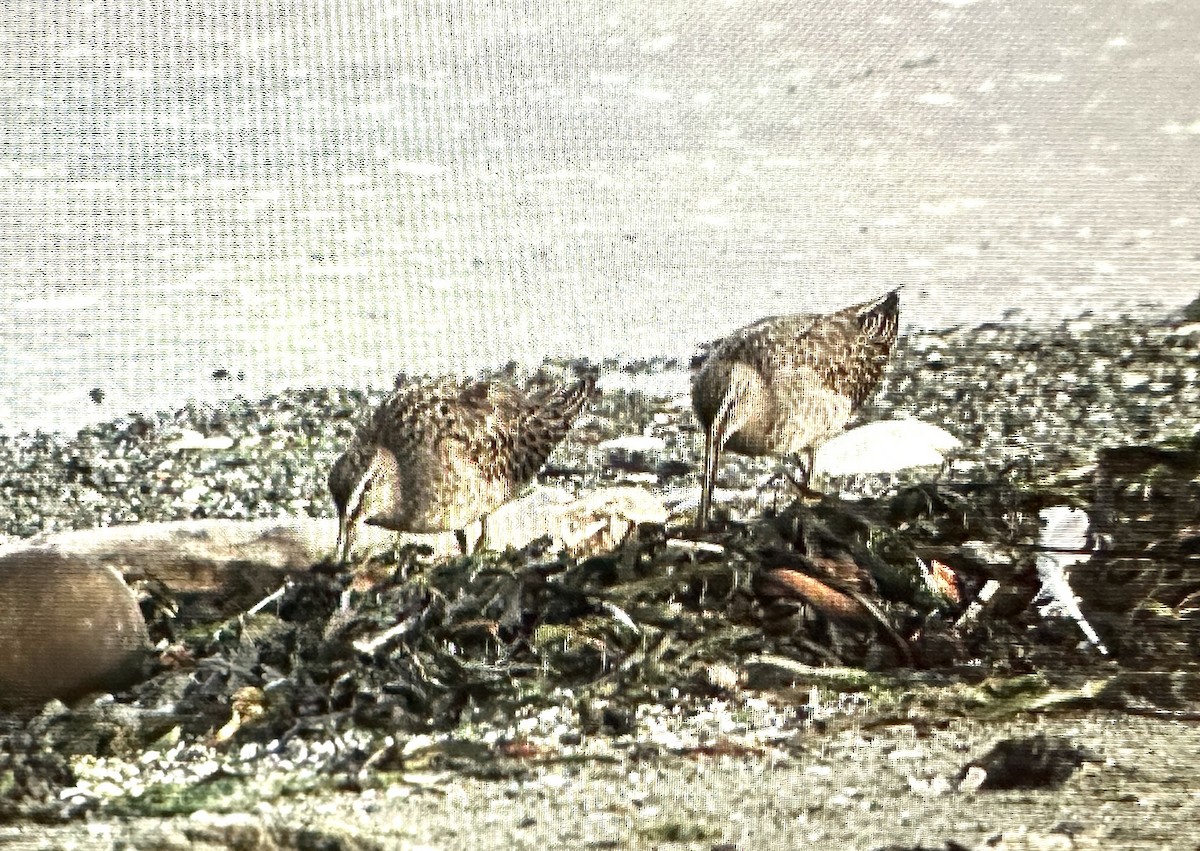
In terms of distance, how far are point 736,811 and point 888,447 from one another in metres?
0.41

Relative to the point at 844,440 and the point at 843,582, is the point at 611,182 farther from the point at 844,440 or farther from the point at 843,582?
the point at 843,582

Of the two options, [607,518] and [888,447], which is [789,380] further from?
[607,518]

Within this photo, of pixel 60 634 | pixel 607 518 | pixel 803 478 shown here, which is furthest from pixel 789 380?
pixel 60 634

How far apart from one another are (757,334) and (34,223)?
2.44ft

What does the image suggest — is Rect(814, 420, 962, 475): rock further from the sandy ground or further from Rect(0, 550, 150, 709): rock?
Rect(0, 550, 150, 709): rock

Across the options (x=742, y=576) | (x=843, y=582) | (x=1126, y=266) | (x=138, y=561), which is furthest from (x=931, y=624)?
(x=138, y=561)

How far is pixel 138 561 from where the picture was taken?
4.22 ft

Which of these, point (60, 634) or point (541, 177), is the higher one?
point (541, 177)

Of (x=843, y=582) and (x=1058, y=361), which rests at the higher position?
(x=1058, y=361)

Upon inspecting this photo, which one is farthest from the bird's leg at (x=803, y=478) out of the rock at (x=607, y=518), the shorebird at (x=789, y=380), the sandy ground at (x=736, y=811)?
the sandy ground at (x=736, y=811)

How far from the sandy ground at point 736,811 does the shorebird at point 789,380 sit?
27cm

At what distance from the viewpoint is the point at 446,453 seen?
4.34 ft

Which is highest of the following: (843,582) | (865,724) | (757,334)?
(757,334)

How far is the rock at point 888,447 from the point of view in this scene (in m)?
1.34
